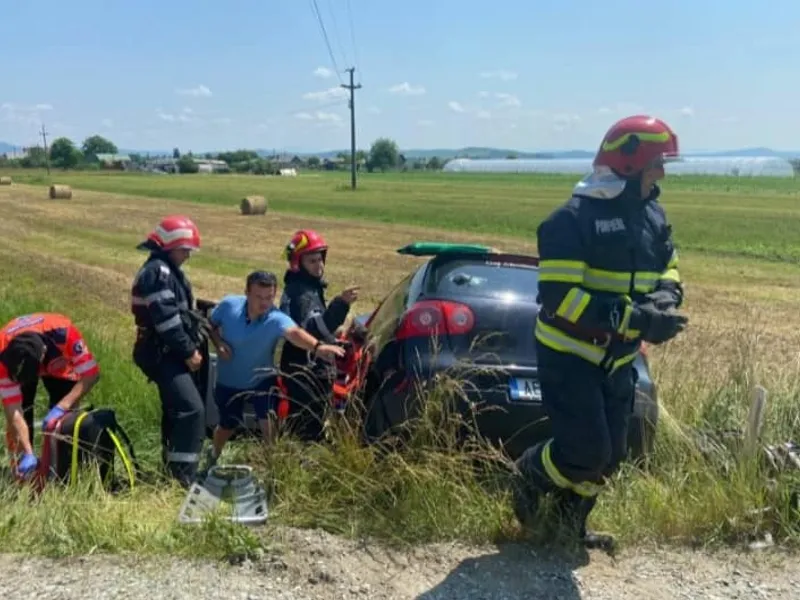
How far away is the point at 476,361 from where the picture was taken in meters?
4.33

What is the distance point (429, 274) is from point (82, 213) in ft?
100

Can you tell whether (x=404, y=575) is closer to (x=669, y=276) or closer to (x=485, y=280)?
(x=669, y=276)

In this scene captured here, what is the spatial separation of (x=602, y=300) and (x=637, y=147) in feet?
2.05

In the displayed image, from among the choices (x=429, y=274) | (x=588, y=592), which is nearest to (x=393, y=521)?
(x=588, y=592)

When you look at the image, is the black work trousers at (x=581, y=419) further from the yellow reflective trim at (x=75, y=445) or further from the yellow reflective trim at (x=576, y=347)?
the yellow reflective trim at (x=75, y=445)

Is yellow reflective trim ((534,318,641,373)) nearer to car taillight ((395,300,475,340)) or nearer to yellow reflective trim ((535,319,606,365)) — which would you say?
yellow reflective trim ((535,319,606,365))

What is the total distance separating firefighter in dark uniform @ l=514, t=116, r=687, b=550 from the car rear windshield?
1.04 meters

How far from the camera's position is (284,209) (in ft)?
127

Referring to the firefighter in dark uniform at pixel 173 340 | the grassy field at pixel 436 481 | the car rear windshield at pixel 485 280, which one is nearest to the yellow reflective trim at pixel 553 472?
the grassy field at pixel 436 481

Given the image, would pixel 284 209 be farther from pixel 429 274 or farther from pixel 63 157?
pixel 63 157

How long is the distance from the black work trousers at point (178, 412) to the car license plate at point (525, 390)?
1.70m

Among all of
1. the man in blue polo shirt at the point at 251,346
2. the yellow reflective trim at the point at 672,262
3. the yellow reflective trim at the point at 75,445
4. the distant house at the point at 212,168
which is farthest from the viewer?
the distant house at the point at 212,168

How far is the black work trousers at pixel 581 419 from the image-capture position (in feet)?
11.2

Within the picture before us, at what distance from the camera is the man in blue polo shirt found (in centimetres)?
482
